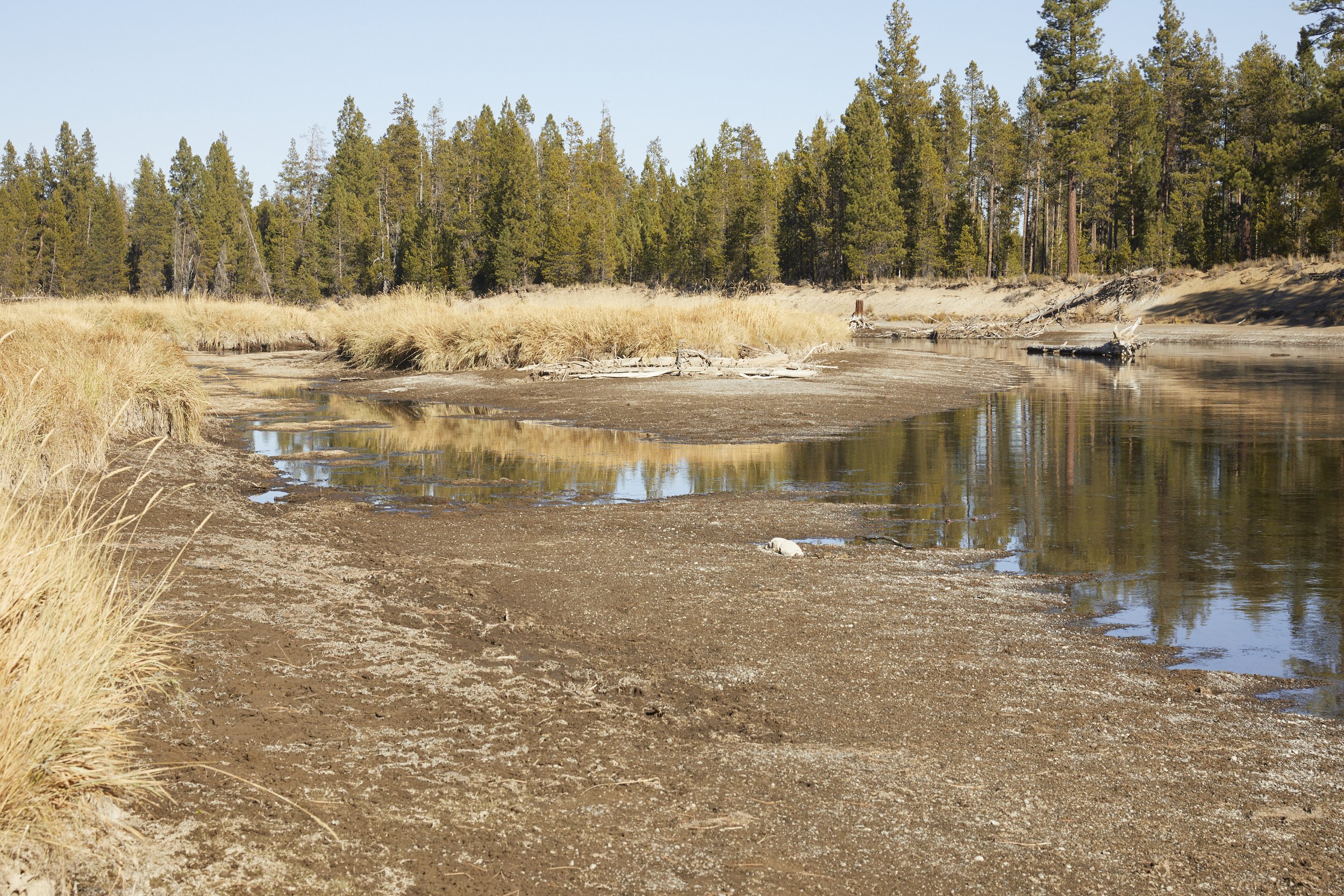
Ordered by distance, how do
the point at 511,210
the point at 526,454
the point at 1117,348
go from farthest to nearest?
the point at 511,210, the point at 1117,348, the point at 526,454

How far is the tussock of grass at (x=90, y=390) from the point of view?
954 centimetres

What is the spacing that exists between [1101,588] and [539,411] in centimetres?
1397

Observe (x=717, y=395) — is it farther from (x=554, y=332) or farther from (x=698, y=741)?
(x=698, y=741)

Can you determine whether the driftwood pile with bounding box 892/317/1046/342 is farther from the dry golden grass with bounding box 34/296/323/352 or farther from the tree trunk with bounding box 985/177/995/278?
the dry golden grass with bounding box 34/296/323/352

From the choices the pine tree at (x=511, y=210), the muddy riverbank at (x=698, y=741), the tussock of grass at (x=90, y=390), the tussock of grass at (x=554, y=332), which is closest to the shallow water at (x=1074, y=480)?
the muddy riverbank at (x=698, y=741)

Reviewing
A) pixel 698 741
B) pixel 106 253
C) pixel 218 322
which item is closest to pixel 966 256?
pixel 218 322

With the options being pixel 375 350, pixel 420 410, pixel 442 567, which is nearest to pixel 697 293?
pixel 375 350

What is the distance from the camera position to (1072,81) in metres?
56.7

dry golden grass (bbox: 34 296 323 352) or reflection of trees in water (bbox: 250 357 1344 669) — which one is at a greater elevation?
dry golden grass (bbox: 34 296 323 352)

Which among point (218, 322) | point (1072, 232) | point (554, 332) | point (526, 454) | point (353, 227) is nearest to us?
point (526, 454)

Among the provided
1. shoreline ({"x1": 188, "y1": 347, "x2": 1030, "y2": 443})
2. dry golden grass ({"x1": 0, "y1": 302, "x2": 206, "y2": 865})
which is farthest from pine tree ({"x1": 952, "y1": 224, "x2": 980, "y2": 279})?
dry golden grass ({"x1": 0, "y1": 302, "x2": 206, "y2": 865})

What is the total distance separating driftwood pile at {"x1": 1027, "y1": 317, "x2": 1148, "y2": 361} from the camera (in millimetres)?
33094

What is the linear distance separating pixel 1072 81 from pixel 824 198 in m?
18.8

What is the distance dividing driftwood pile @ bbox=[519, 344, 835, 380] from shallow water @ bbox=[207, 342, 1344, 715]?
390cm
